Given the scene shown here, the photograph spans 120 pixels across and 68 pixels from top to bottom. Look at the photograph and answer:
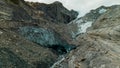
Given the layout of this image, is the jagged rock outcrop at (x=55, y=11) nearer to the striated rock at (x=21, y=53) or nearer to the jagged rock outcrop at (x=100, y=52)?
the striated rock at (x=21, y=53)

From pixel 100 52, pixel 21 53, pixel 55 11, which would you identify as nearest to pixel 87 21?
pixel 55 11

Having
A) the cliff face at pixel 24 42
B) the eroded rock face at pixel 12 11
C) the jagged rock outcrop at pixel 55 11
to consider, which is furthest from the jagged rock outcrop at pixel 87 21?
the cliff face at pixel 24 42

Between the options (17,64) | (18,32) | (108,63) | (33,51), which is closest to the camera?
(108,63)

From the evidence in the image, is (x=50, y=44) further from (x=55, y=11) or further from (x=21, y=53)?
(x=55, y=11)

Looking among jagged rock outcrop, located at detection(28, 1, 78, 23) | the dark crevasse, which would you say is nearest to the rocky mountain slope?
the dark crevasse

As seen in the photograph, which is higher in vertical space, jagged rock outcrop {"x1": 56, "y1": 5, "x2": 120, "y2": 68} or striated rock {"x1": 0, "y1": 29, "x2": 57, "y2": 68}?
jagged rock outcrop {"x1": 56, "y1": 5, "x2": 120, "y2": 68}

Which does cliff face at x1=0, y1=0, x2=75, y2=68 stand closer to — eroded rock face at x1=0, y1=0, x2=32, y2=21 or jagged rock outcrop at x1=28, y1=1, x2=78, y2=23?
eroded rock face at x1=0, y1=0, x2=32, y2=21

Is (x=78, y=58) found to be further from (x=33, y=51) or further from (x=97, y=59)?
(x=33, y=51)

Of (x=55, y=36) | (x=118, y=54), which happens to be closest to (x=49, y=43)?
(x=55, y=36)

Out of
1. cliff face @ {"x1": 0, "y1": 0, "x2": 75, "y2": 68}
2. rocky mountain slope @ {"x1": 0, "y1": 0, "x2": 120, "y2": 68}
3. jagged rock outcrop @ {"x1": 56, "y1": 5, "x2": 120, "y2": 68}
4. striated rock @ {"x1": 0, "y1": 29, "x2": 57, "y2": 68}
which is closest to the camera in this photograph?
jagged rock outcrop @ {"x1": 56, "y1": 5, "x2": 120, "y2": 68}
